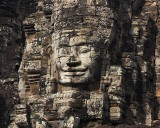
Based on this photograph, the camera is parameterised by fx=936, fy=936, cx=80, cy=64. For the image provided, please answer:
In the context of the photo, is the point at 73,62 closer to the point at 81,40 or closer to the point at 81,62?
the point at 81,62

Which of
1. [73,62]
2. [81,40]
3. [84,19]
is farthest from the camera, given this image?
[84,19]

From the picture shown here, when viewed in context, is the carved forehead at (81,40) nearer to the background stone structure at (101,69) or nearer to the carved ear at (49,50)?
the background stone structure at (101,69)

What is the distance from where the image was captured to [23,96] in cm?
3212

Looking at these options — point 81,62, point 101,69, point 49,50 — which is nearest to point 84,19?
point 81,62

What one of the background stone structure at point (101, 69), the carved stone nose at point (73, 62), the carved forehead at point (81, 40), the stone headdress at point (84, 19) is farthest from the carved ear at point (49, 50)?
the carved stone nose at point (73, 62)

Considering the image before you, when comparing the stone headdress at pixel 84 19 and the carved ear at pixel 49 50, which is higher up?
the stone headdress at pixel 84 19

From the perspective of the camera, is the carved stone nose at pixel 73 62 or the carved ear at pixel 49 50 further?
the carved ear at pixel 49 50

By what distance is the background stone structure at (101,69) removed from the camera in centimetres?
2995

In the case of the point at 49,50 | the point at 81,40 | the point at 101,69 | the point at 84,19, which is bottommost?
the point at 101,69

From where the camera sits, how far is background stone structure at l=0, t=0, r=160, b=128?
2995cm

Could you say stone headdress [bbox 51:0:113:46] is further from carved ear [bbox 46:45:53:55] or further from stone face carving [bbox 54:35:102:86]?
carved ear [bbox 46:45:53:55]

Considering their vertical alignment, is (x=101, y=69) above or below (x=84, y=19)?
below

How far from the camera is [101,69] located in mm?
30469

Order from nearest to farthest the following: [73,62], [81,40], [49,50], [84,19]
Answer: [73,62] → [81,40] → [84,19] → [49,50]
